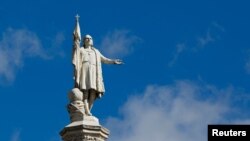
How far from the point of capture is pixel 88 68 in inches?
1937

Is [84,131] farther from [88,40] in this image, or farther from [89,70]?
[88,40]

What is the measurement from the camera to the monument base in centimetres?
4741

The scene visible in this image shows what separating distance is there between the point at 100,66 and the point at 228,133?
6.56 m

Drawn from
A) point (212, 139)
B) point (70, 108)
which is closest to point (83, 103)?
point (70, 108)

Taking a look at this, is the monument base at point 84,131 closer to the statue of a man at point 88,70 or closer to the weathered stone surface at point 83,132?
the weathered stone surface at point 83,132

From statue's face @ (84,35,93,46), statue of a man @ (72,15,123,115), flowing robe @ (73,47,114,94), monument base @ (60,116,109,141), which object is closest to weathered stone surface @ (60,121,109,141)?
monument base @ (60,116,109,141)

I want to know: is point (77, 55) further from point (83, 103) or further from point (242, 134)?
point (242, 134)

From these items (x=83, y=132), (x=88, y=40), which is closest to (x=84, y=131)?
(x=83, y=132)

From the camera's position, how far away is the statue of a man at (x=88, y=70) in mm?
48750

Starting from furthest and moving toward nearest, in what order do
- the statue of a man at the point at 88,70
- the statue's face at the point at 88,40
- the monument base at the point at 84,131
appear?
the statue's face at the point at 88,40, the statue of a man at the point at 88,70, the monument base at the point at 84,131

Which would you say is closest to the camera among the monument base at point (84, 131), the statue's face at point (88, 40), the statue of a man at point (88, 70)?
the monument base at point (84, 131)

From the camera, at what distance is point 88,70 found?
49.2 m

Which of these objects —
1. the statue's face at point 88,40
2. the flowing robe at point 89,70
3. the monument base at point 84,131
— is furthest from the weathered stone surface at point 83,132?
the statue's face at point 88,40

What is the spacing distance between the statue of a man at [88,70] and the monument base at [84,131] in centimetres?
85
